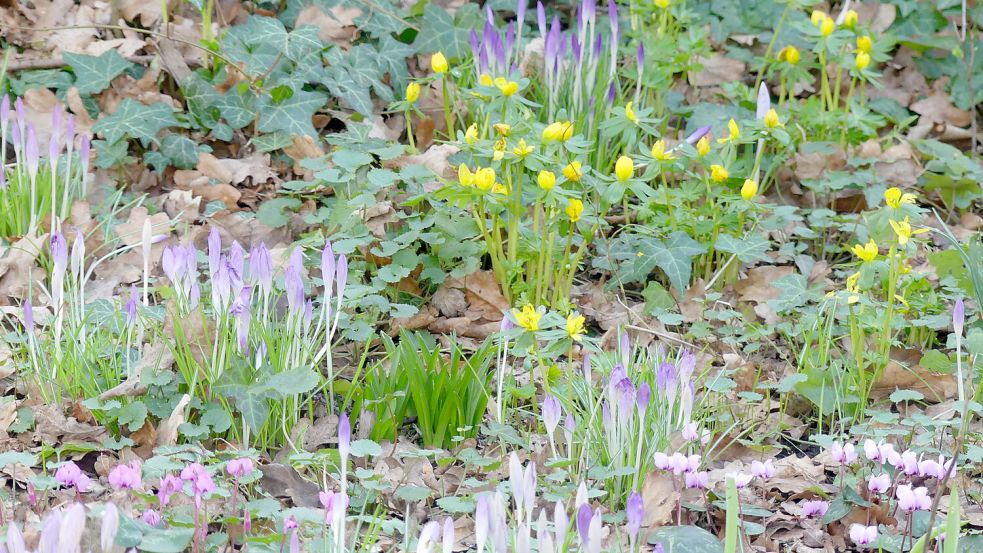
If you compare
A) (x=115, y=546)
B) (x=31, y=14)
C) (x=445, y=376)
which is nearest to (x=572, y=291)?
(x=445, y=376)

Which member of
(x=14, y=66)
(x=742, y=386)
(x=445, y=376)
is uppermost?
(x=14, y=66)

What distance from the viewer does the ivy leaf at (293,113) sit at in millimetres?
3783

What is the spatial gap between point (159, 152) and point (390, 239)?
1072mm

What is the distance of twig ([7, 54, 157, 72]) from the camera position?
3924mm

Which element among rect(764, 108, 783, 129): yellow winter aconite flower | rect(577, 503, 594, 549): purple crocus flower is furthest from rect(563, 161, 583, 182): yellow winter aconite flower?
rect(577, 503, 594, 549): purple crocus flower

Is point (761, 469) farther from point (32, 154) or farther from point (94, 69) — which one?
point (94, 69)

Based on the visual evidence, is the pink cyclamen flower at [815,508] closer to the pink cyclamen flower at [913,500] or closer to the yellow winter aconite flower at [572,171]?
the pink cyclamen flower at [913,500]

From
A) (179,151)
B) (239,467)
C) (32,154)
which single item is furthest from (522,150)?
(179,151)

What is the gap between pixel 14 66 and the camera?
3914mm

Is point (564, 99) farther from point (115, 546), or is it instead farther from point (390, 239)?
point (115, 546)

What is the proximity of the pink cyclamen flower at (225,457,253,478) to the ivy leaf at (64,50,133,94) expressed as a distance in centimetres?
229

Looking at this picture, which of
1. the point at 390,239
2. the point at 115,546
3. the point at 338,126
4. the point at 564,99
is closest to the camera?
the point at 115,546

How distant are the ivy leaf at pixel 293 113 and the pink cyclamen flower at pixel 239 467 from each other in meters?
2.01

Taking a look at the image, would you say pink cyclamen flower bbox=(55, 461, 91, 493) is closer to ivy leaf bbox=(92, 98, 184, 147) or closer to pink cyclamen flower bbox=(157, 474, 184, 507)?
pink cyclamen flower bbox=(157, 474, 184, 507)
